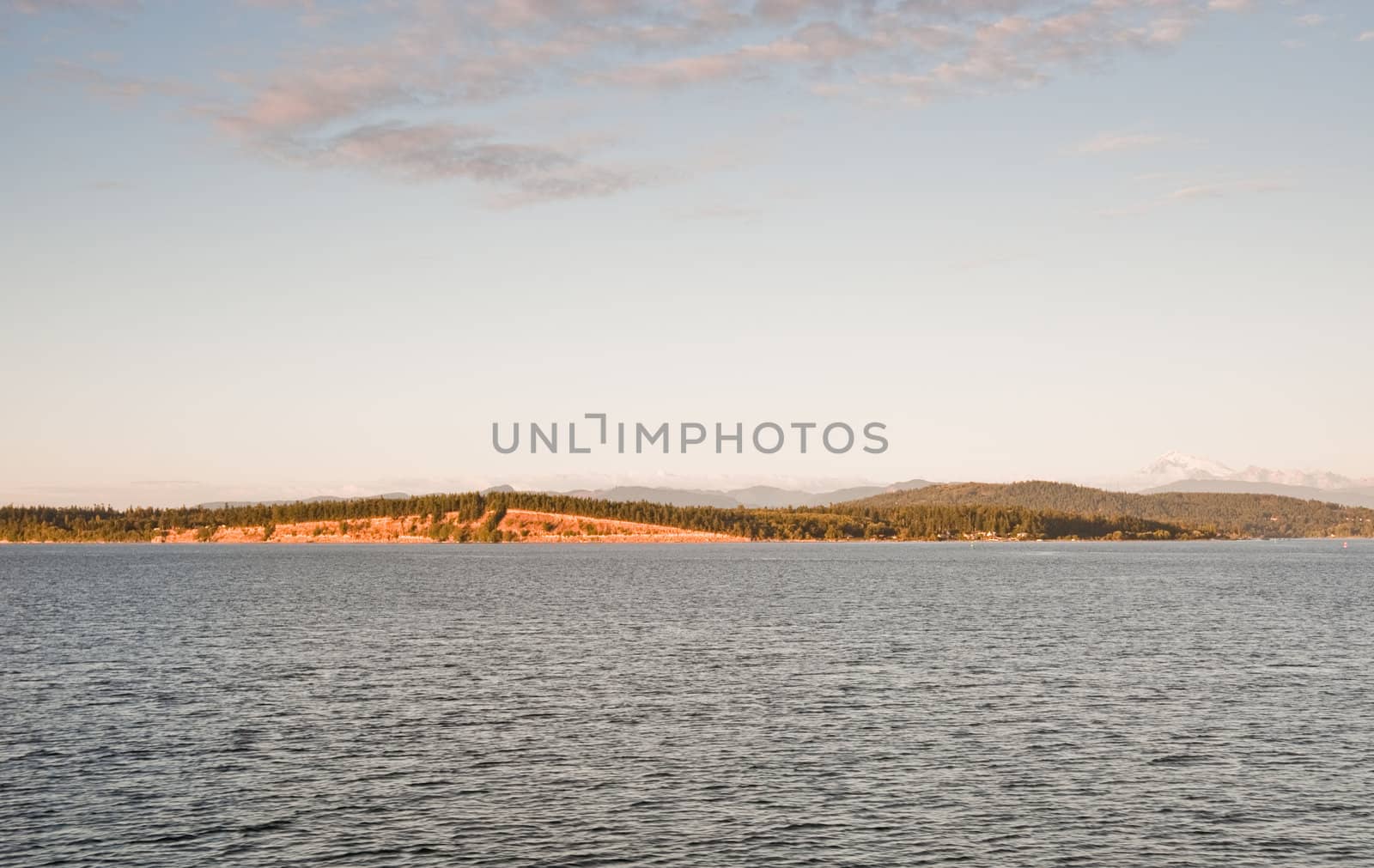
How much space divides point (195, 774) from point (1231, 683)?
62609 millimetres

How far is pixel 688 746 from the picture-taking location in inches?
2313

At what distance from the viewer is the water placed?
43.4 meters

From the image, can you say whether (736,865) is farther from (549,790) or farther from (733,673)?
(733,673)

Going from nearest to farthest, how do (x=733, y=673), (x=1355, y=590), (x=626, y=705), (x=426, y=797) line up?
(x=426, y=797) < (x=626, y=705) < (x=733, y=673) < (x=1355, y=590)

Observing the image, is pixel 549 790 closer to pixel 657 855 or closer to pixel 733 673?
pixel 657 855

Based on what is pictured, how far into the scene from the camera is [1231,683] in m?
78.7

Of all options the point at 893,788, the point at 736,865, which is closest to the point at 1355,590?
the point at 893,788

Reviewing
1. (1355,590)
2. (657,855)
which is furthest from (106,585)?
(1355,590)

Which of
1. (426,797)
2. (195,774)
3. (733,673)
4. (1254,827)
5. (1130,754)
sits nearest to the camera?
(1254,827)

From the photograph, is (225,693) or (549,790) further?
(225,693)

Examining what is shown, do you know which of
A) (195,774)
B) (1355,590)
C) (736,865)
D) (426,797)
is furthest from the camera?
(1355,590)

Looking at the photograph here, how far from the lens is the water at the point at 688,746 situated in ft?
143

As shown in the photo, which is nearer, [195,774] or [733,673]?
[195,774]

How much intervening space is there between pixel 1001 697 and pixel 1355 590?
464 feet
